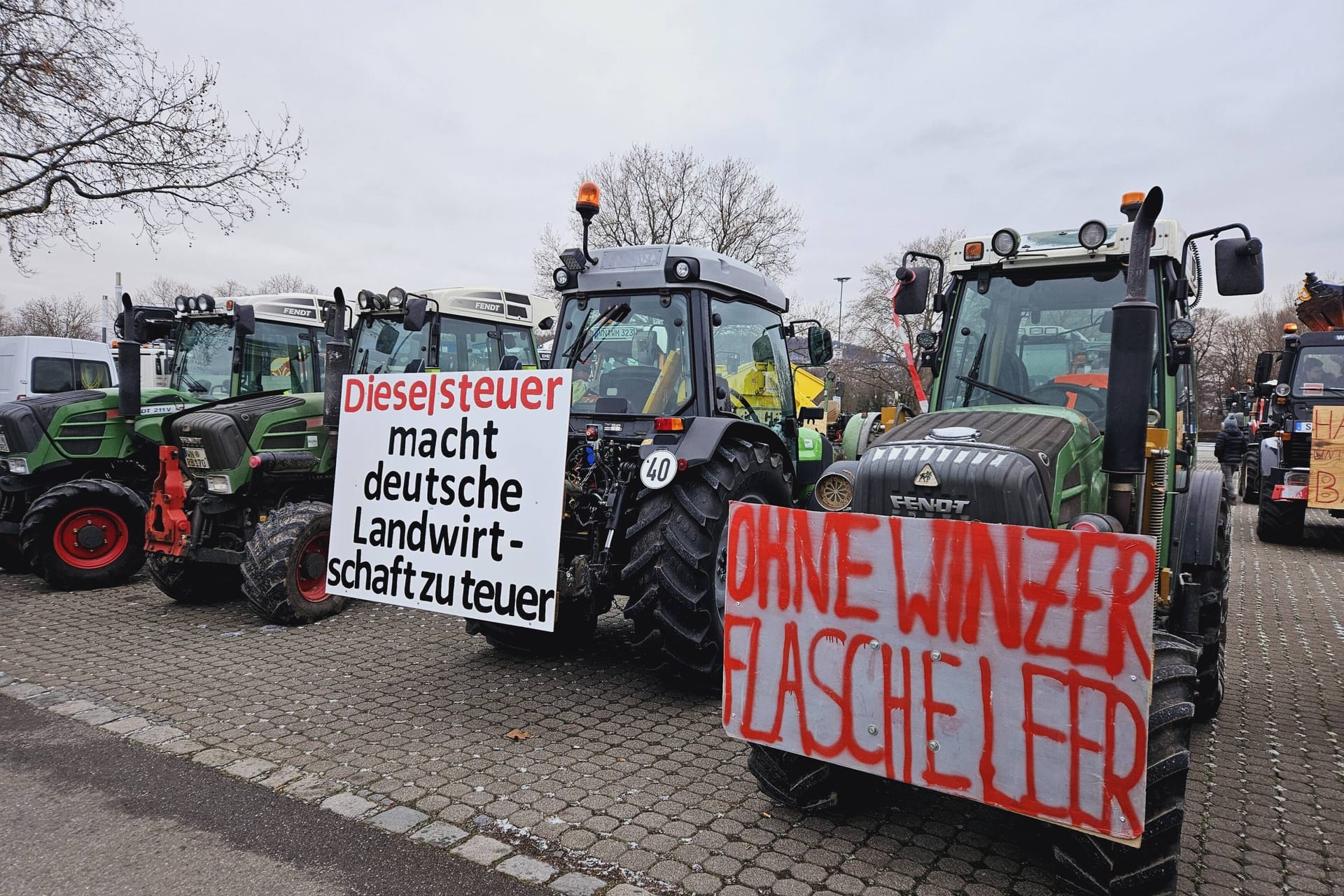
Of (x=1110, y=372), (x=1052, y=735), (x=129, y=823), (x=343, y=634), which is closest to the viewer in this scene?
(x=1052, y=735)

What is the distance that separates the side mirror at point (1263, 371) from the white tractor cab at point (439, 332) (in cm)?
916

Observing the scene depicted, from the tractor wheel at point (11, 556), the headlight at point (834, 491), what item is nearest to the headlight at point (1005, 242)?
the headlight at point (834, 491)

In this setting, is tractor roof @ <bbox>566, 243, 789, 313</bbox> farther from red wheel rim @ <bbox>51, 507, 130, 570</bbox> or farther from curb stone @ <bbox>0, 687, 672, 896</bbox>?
red wheel rim @ <bbox>51, 507, 130, 570</bbox>

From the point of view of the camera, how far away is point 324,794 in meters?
3.60

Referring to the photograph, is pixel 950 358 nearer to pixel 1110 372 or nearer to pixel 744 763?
pixel 1110 372

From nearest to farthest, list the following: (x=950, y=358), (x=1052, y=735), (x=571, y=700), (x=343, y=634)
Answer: (x=1052, y=735) → (x=950, y=358) → (x=571, y=700) → (x=343, y=634)

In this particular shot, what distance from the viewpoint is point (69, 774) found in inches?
150

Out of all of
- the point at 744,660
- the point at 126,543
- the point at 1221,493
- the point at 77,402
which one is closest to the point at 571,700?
the point at 744,660

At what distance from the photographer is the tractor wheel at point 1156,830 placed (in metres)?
2.58

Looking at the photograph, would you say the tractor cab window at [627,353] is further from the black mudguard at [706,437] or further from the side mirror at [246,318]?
the side mirror at [246,318]

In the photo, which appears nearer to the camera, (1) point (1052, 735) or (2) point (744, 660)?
(1) point (1052, 735)

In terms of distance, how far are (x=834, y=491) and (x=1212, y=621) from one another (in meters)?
2.12

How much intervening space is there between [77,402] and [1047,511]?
858cm

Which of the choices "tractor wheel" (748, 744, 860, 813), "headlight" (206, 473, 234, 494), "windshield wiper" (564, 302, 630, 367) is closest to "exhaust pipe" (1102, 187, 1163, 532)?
"tractor wheel" (748, 744, 860, 813)
